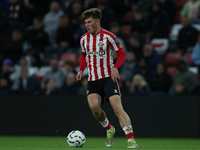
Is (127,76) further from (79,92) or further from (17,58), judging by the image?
(17,58)

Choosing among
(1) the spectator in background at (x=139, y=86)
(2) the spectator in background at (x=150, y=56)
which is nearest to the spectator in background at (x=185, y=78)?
(1) the spectator in background at (x=139, y=86)

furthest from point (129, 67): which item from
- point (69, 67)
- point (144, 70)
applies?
point (69, 67)

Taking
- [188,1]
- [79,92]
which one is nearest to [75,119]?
[79,92]

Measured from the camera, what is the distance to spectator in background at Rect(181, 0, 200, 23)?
40.1 feet

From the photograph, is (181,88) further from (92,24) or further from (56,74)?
(92,24)

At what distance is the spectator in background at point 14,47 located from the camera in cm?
1282

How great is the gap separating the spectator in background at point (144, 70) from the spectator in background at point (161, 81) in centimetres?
20

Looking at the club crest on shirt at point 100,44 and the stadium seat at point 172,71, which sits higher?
the club crest on shirt at point 100,44

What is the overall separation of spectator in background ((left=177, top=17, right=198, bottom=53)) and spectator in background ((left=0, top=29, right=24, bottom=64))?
4.86 meters

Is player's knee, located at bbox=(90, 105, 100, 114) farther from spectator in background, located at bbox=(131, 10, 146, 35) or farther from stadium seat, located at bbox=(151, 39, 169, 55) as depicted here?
spectator in background, located at bbox=(131, 10, 146, 35)

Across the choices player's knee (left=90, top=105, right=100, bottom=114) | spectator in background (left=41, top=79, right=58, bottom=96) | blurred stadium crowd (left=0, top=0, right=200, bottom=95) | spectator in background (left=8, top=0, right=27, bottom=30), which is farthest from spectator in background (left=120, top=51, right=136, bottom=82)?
player's knee (left=90, top=105, right=100, bottom=114)

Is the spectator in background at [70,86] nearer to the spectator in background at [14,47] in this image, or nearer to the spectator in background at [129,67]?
the spectator in background at [129,67]

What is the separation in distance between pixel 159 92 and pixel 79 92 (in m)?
1.98

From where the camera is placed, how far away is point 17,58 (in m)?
12.8
